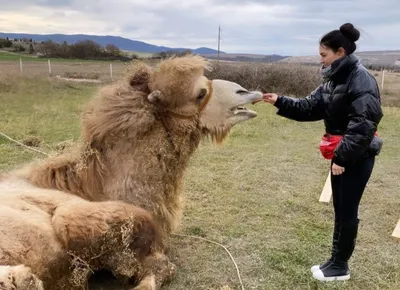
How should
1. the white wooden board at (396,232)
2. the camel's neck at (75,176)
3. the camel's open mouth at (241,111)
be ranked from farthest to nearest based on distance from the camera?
the white wooden board at (396,232), the camel's open mouth at (241,111), the camel's neck at (75,176)

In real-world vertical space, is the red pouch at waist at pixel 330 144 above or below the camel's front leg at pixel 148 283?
above

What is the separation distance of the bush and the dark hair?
1823 cm

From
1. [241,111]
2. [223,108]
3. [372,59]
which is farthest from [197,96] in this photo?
[372,59]

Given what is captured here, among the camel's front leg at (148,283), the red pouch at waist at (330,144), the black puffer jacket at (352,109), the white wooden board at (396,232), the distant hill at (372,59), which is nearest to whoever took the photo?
the camel's front leg at (148,283)

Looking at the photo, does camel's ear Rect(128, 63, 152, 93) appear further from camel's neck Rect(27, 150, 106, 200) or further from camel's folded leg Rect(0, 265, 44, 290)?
camel's folded leg Rect(0, 265, 44, 290)

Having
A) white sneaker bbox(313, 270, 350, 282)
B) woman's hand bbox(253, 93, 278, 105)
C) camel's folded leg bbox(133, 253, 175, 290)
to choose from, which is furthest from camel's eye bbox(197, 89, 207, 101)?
white sneaker bbox(313, 270, 350, 282)

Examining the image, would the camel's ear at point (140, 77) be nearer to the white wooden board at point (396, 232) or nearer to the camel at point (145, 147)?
the camel at point (145, 147)

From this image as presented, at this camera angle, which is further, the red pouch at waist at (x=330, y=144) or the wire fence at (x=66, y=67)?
the wire fence at (x=66, y=67)

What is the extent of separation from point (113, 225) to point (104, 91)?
1.24 metres

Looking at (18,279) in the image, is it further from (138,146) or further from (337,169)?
(337,169)

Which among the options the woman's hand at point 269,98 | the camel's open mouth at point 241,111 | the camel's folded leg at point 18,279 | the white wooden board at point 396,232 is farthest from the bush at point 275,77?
the camel's folded leg at point 18,279

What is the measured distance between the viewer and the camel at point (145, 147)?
3414 mm

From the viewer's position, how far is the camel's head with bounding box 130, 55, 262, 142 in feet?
12.0

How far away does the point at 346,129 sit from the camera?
3.55 meters
